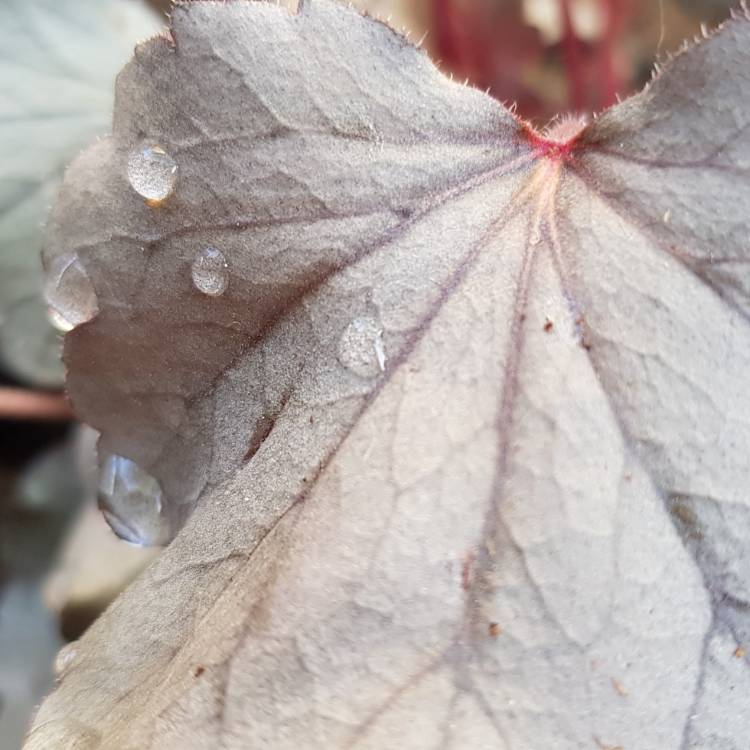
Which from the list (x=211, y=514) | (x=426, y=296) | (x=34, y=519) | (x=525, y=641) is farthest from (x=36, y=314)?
(x=525, y=641)

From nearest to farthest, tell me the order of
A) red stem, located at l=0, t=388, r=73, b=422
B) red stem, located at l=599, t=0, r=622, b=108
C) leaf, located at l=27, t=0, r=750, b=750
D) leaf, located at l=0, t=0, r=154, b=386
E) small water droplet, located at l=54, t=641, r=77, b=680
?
leaf, located at l=27, t=0, r=750, b=750 < small water droplet, located at l=54, t=641, r=77, b=680 < leaf, located at l=0, t=0, r=154, b=386 < red stem, located at l=0, t=388, r=73, b=422 < red stem, located at l=599, t=0, r=622, b=108

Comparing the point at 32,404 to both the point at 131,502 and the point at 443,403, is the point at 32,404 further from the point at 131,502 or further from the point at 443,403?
the point at 443,403

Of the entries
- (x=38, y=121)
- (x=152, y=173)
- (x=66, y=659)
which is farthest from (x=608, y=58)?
(x=66, y=659)

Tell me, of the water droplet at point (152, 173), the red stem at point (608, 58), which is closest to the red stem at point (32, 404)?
the water droplet at point (152, 173)

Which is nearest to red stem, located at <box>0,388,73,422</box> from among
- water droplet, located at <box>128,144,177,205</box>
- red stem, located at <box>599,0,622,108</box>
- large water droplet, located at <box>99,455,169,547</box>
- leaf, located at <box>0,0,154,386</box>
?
leaf, located at <box>0,0,154,386</box>

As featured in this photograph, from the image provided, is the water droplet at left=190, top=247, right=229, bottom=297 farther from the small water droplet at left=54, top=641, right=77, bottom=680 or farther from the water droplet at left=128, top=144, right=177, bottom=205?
the small water droplet at left=54, top=641, right=77, bottom=680

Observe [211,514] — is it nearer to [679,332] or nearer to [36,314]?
[679,332]

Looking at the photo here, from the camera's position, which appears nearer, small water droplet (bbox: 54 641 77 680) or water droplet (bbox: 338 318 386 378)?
water droplet (bbox: 338 318 386 378)
